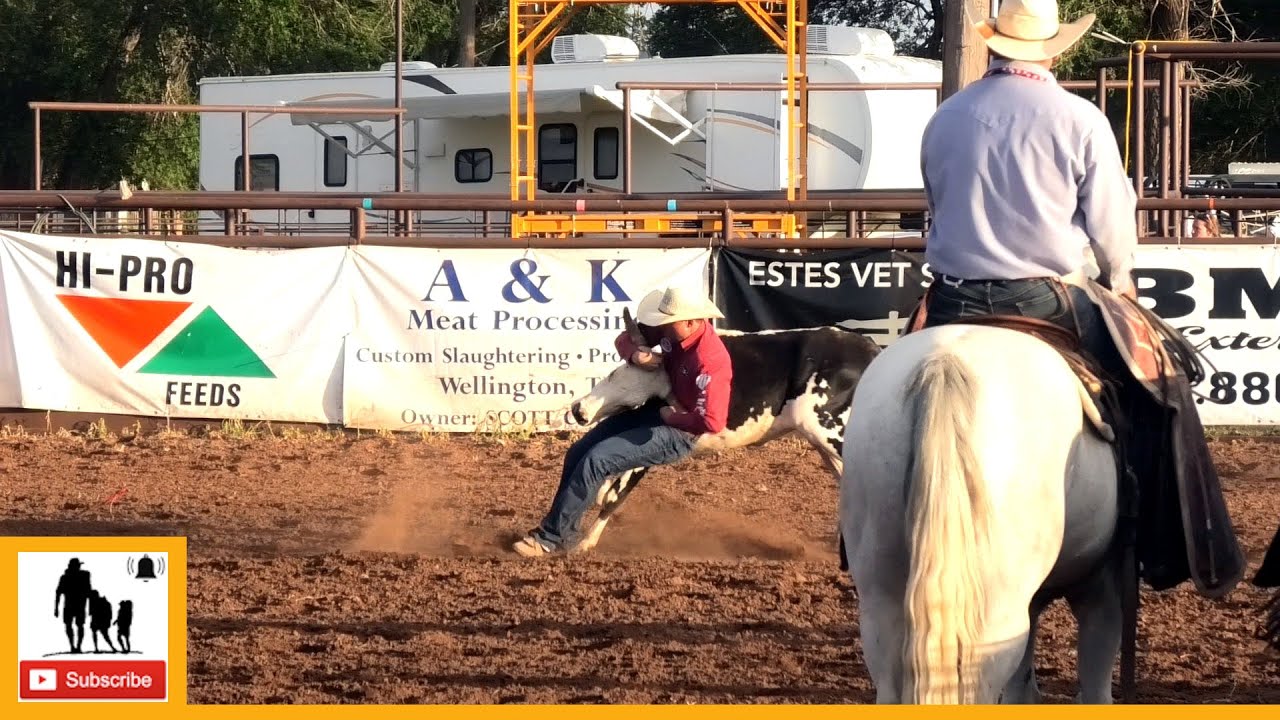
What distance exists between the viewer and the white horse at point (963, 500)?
11.4 ft

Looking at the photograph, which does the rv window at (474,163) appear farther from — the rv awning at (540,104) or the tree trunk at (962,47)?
the tree trunk at (962,47)

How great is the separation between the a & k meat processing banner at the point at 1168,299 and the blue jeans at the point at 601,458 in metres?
4.18

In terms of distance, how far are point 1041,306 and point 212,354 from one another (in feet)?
28.3

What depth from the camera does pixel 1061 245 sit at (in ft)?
13.6

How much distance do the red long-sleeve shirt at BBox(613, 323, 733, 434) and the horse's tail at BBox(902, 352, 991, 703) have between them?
151 inches

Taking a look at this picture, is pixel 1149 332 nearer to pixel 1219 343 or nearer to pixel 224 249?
pixel 1219 343

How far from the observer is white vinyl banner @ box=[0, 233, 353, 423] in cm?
1171

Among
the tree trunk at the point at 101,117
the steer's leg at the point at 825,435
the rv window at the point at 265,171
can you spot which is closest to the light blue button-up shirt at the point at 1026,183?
the steer's leg at the point at 825,435

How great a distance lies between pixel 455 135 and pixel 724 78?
12.9ft

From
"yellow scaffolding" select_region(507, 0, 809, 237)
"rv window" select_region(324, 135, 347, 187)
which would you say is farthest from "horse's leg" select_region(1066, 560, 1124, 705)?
"rv window" select_region(324, 135, 347, 187)

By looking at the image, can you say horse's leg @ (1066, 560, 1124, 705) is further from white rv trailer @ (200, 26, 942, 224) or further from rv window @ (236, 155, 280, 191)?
rv window @ (236, 155, 280, 191)

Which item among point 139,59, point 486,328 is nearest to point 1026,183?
point 486,328

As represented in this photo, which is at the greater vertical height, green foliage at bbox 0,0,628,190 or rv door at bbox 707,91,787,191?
green foliage at bbox 0,0,628,190

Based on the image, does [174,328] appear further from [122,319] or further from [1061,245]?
[1061,245]
